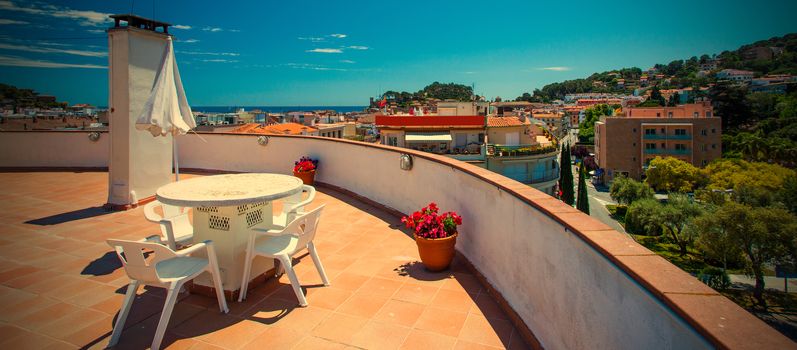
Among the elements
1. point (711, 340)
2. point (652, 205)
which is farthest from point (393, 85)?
point (711, 340)

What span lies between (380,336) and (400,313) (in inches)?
14.4

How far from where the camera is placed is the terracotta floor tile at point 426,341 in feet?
8.99

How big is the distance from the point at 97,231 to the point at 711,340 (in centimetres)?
653

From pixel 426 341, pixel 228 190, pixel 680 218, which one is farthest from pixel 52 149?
pixel 680 218

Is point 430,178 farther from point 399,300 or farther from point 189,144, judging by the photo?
point 189,144

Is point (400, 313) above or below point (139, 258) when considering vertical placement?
below

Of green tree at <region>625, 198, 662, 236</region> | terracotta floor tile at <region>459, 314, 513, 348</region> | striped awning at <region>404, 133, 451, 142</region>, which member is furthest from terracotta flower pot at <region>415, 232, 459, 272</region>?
green tree at <region>625, 198, 662, 236</region>

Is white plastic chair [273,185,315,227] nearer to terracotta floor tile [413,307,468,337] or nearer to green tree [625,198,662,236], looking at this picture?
terracotta floor tile [413,307,468,337]

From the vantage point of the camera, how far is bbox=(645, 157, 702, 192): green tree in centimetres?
5184

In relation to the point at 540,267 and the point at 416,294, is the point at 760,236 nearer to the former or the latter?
the point at 416,294

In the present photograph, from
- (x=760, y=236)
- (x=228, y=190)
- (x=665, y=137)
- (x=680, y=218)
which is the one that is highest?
(x=665, y=137)

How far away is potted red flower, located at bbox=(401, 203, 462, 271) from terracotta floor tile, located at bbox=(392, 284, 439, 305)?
35cm

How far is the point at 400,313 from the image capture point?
322cm

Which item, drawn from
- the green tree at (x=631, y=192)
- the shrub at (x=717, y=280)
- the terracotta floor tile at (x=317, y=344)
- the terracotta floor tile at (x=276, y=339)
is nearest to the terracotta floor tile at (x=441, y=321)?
the terracotta floor tile at (x=317, y=344)
